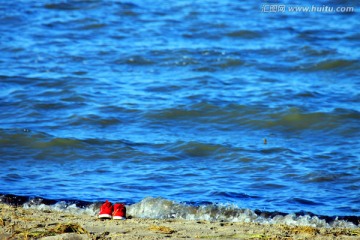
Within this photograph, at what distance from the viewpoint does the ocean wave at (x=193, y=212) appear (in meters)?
5.77

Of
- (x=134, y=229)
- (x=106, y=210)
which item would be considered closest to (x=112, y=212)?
(x=106, y=210)

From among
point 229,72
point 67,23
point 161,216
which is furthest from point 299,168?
point 67,23

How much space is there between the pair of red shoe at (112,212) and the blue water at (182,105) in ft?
2.10

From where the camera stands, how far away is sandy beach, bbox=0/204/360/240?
489 cm

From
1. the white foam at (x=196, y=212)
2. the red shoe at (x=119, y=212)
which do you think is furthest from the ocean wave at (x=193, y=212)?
the red shoe at (x=119, y=212)

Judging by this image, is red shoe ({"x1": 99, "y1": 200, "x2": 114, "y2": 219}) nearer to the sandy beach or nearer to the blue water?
the sandy beach

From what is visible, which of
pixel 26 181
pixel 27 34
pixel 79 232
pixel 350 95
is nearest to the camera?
pixel 79 232

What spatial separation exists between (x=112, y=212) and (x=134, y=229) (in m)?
0.46

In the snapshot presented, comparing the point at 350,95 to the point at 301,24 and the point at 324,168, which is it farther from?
the point at 301,24

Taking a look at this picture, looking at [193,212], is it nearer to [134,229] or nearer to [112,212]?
[112,212]

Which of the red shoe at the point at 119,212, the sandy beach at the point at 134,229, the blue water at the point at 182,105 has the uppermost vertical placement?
the blue water at the point at 182,105

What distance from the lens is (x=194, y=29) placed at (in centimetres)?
1307

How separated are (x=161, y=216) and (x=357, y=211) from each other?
1638 mm

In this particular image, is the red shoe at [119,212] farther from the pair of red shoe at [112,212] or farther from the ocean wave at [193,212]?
the ocean wave at [193,212]
